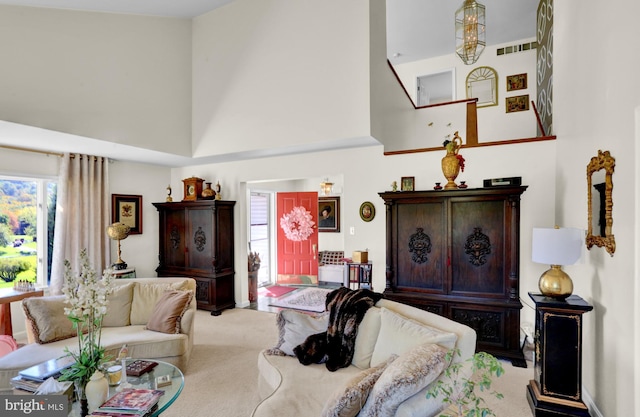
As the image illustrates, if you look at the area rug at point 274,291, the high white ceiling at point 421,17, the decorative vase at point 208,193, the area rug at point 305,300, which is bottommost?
the area rug at point 274,291

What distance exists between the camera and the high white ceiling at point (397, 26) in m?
3.87

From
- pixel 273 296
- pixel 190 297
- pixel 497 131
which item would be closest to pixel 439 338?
pixel 190 297

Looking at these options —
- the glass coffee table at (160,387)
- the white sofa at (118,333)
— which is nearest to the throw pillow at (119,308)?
the white sofa at (118,333)

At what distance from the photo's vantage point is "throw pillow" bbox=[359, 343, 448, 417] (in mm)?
1602

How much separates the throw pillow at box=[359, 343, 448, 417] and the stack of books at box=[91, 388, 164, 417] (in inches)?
47.0

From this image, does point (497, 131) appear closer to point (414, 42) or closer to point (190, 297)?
point (414, 42)

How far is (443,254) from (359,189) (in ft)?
4.73

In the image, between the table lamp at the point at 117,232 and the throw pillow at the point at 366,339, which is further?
the table lamp at the point at 117,232

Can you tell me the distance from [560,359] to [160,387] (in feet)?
9.37

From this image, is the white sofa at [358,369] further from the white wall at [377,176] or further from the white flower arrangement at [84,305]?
the white wall at [377,176]

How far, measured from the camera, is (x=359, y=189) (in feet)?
15.0

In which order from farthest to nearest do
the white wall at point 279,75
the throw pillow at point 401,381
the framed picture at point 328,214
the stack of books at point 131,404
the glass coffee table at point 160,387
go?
1. the framed picture at point 328,214
2. the white wall at point 279,75
3. the glass coffee table at point 160,387
4. the stack of books at point 131,404
5. the throw pillow at point 401,381

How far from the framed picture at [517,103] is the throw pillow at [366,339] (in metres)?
5.78

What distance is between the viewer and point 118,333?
10.4ft
